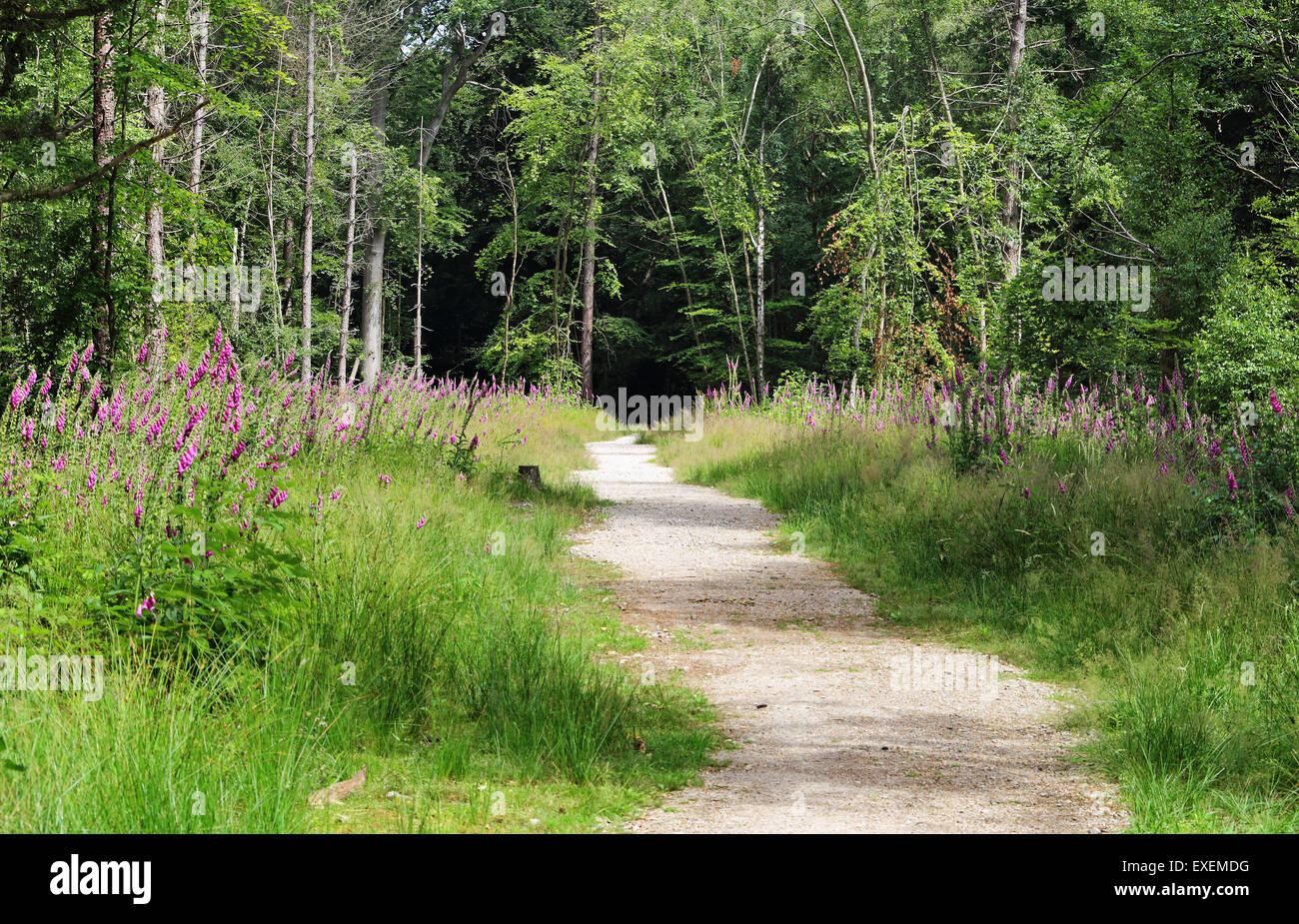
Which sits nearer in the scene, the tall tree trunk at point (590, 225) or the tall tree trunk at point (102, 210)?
the tall tree trunk at point (102, 210)

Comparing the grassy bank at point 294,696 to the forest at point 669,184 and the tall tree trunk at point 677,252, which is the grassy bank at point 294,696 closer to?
the forest at point 669,184

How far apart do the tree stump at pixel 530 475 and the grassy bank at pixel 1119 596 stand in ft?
9.50

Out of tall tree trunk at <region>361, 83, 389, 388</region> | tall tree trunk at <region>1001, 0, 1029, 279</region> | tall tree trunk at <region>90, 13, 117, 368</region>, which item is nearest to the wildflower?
tall tree trunk at <region>90, 13, 117, 368</region>

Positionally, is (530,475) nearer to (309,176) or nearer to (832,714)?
(832,714)

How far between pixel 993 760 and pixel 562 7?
36.4 meters

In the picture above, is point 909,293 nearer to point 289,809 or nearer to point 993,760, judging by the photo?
point 993,760

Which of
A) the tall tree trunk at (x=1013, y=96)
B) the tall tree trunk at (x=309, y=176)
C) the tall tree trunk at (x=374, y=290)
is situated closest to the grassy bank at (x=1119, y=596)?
the tall tree trunk at (x=1013, y=96)

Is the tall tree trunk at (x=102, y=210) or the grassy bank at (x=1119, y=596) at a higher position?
the tall tree trunk at (x=102, y=210)

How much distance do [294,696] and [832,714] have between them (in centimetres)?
236

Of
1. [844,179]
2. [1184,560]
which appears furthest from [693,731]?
[844,179]

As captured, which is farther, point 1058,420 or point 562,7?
point 562,7

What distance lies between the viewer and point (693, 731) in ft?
14.9

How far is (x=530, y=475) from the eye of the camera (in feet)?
38.4

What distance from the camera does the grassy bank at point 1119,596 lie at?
402cm
